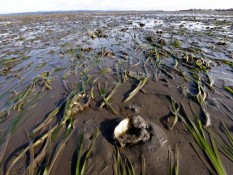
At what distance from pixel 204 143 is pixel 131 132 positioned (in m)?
1.06

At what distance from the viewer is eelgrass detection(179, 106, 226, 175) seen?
241 cm

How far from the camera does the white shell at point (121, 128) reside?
2.90m

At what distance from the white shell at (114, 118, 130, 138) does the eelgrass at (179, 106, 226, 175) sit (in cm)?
100

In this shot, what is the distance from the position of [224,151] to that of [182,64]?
12.7 ft

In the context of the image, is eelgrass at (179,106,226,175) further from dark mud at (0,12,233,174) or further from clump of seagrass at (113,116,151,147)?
clump of seagrass at (113,116,151,147)

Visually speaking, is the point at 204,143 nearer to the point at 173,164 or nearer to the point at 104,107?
the point at 173,164

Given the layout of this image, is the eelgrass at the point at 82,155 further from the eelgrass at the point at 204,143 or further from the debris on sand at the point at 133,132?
the eelgrass at the point at 204,143

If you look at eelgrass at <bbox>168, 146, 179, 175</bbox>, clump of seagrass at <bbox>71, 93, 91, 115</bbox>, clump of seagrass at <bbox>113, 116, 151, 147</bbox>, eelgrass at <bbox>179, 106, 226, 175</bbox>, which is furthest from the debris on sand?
clump of seagrass at <bbox>71, 93, 91, 115</bbox>

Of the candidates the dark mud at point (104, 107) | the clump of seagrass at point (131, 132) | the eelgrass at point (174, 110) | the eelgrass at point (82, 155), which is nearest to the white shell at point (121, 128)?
the clump of seagrass at point (131, 132)

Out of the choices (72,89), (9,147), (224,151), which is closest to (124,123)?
(224,151)

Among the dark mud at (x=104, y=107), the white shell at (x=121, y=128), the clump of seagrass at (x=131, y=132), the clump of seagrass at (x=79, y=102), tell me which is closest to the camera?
the dark mud at (x=104, y=107)

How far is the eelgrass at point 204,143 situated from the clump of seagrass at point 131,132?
2.33 feet

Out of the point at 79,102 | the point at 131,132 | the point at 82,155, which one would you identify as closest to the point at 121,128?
the point at 131,132

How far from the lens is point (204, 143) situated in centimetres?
277
